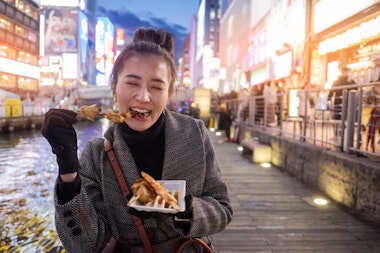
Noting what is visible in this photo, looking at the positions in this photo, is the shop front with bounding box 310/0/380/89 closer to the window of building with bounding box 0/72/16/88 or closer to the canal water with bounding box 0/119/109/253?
the canal water with bounding box 0/119/109/253

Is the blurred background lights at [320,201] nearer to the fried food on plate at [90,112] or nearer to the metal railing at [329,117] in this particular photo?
the metal railing at [329,117]

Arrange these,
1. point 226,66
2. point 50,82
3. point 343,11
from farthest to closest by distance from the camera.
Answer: point 50,82
point 226,66
point 343,11

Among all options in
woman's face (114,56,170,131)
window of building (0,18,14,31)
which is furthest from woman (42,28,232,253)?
window of building (0,18,14,31)

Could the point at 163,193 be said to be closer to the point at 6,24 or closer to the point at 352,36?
the point at 352,36

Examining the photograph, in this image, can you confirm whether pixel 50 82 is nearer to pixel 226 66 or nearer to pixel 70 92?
pixel 70 92

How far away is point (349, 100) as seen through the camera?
5727 mm

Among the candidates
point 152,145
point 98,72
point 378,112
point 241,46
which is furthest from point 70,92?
point 98,72

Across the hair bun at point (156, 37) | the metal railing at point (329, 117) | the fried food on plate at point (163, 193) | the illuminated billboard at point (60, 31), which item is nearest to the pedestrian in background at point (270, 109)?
the metal railing at point (329, 117)

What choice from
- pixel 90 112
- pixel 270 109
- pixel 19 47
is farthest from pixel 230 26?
pixel 90 112

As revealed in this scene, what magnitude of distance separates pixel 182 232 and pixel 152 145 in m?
0.54

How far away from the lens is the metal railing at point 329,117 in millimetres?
5672

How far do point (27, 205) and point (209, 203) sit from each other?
5.76 m

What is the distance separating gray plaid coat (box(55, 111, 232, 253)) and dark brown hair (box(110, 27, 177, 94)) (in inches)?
12.4

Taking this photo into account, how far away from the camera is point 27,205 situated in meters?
6.45
